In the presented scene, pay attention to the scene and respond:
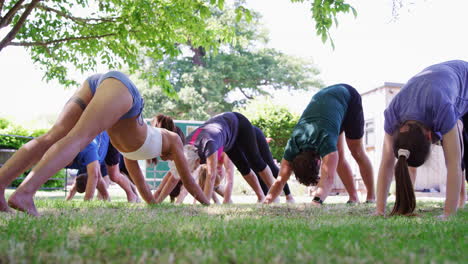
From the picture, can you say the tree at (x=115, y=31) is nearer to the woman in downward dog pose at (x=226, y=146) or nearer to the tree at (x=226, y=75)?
the woman in downward dog pose at (x=226, y=146)

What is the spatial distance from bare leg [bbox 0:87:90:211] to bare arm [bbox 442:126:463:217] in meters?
3.21

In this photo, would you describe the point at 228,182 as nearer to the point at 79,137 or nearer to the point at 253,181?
the point at 253,181

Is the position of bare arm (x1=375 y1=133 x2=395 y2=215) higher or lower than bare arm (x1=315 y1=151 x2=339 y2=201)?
higher

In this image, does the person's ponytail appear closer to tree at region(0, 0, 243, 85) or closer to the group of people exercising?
the group of people exercising

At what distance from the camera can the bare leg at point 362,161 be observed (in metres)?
6.73

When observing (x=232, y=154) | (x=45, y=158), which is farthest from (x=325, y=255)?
(x=232, y=154)

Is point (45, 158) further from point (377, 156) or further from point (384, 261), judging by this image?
point (377, 156)

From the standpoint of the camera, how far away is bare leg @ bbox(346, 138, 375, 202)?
265 inches

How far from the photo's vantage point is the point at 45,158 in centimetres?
314

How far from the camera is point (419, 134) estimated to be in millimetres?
3680

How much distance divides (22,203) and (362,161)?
5.16 meters

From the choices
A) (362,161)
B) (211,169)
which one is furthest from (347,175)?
(211,169)

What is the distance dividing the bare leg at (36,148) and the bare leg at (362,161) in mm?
4309

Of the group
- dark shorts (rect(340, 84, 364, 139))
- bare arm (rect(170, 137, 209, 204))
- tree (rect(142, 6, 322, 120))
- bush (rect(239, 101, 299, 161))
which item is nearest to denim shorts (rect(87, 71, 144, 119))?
bare arm (rect(170, 137, 209, 204))
